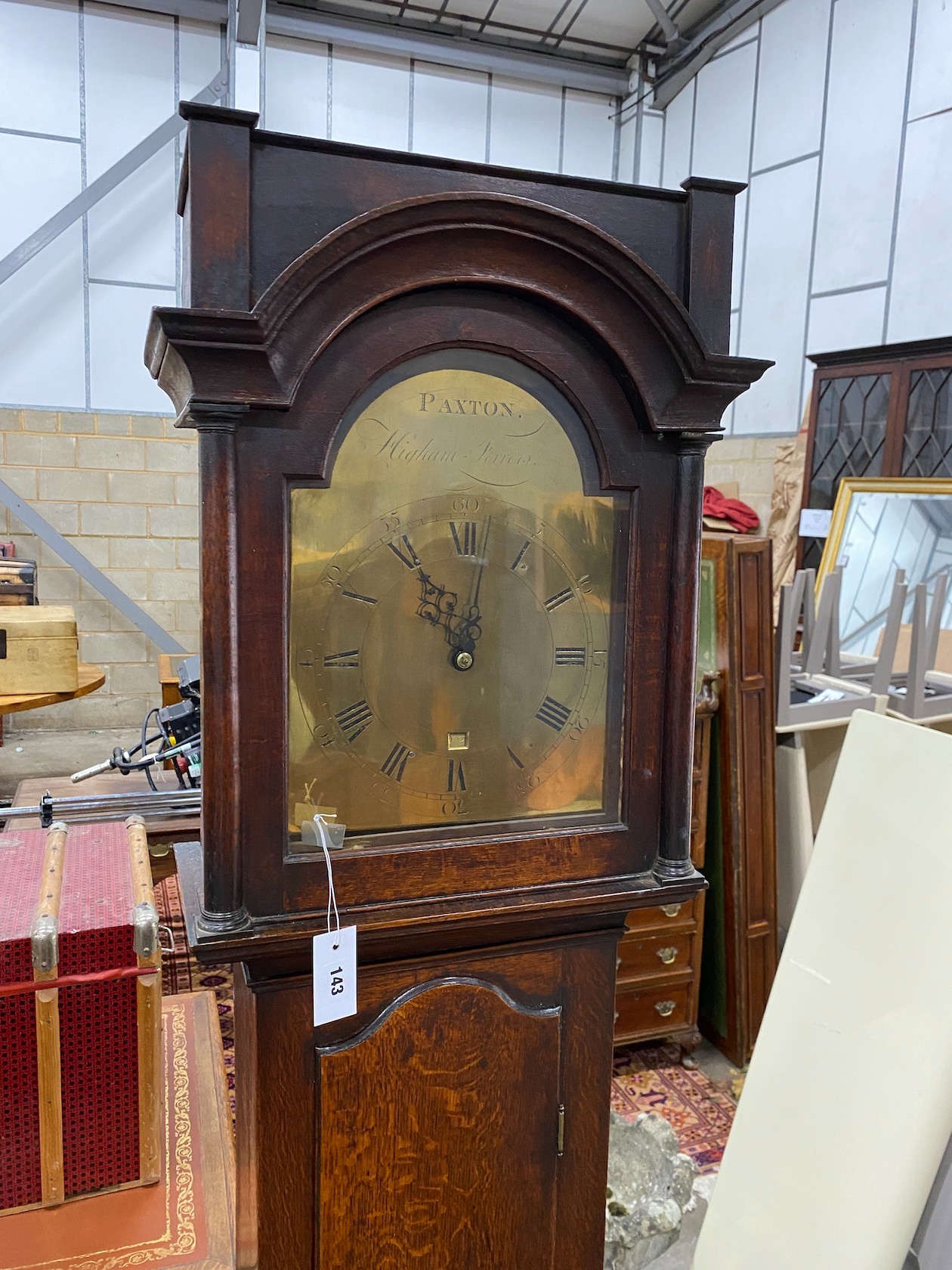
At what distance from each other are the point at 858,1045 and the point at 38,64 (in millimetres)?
5607

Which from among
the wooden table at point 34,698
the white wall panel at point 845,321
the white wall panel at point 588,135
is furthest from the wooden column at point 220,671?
the white wall panel at point 588,135

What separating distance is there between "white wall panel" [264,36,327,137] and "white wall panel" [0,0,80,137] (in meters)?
0.99

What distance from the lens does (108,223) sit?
16.1 ft

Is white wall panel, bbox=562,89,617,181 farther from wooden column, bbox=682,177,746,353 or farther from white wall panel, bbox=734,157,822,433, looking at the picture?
wooden column, bbox=682,177,746,353

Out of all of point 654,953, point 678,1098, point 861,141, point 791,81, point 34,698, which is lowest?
point 678,1098

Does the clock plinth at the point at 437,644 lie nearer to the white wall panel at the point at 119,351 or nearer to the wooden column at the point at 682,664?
the wooden column at the point at 682,664

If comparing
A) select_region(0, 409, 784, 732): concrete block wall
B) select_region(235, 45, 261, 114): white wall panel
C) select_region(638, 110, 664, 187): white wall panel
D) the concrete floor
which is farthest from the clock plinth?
select_region(638, 110, 664, 187): white wall panel

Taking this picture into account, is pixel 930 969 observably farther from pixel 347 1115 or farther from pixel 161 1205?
pixel 161 1205

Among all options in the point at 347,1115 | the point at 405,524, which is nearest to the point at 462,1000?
the point at 347,1115

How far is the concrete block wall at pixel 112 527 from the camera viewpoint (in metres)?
4.95

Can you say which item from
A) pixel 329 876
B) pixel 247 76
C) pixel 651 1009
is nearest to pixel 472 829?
pixel 329 876

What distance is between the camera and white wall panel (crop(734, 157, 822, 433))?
171 inches

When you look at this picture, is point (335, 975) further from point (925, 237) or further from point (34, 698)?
point (925, 237)

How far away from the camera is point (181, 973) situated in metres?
2.52
